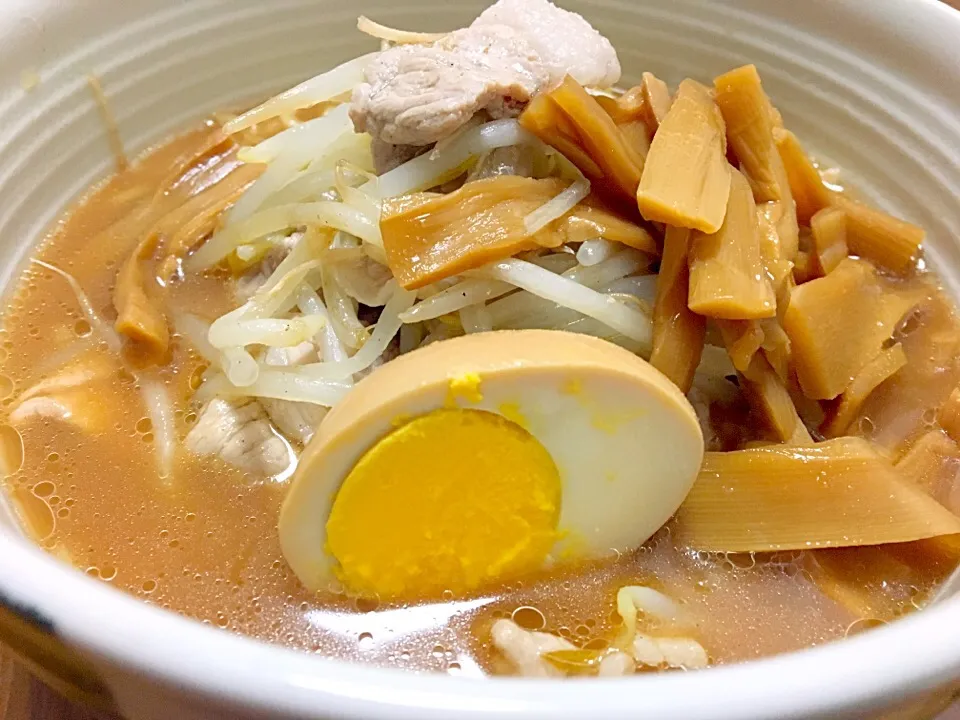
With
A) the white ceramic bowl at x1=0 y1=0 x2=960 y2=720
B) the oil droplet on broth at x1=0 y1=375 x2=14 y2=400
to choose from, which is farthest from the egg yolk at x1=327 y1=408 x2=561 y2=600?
the oil droplet on broth at x1=0 y1=375 x2=14 y2=400

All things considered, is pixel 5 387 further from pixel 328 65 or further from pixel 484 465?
pixel 328 65

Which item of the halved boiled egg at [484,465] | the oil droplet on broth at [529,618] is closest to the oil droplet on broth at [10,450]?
the halved boiled egg at [484,465]

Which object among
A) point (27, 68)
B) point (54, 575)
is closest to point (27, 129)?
point (27, 68)

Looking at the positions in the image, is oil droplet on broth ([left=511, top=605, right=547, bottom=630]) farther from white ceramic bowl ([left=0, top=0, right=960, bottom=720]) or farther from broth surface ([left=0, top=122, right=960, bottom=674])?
white ceramic bowl ([left=0, top=0, right=960, bottom=720])

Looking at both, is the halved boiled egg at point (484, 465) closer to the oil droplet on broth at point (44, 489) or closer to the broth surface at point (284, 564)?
the broth surface at point (284, 564)

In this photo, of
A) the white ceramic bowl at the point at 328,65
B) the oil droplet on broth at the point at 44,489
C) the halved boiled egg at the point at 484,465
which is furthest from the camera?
the oil droplet on broth at the point at 44,489

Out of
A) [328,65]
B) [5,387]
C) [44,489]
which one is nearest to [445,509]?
[44,489]
